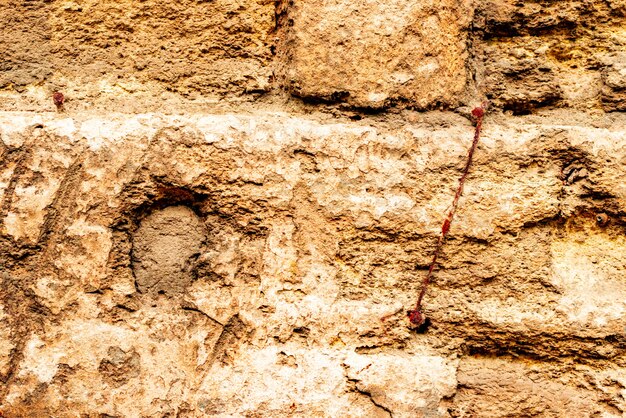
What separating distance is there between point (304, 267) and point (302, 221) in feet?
0.22

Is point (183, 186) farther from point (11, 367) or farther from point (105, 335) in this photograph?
point (11, 367)

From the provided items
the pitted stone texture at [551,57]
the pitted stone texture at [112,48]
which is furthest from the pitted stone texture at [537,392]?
the pitted stone texture at [112,48]

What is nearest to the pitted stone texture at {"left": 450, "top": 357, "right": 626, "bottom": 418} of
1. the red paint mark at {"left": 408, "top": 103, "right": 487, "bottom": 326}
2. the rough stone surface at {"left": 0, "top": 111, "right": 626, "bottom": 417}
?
the rough stone surface at {"left": 0, "top": 111, "right": 626, "bottom": 417}

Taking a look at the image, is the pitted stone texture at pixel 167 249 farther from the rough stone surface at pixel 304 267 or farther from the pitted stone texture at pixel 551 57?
the pitted stone texture at pixel 551 57

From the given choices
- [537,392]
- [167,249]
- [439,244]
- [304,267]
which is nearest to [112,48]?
[167,249]

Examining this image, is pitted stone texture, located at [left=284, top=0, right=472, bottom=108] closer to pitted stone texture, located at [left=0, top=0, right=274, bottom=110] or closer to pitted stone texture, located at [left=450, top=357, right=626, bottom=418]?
pitted stone texture, located at [left=0, top=0, right=274, bottom=110]

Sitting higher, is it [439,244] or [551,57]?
[551,57]

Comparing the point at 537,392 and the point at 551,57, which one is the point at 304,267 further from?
the point at 551,57

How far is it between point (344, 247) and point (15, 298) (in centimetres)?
48

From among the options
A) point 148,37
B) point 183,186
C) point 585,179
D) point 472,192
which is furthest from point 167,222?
point 585,179

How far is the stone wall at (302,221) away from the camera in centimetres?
86

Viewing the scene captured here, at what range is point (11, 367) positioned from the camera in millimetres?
853

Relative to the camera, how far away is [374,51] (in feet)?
2.97

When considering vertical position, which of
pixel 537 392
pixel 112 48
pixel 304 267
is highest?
pixel 112 48
